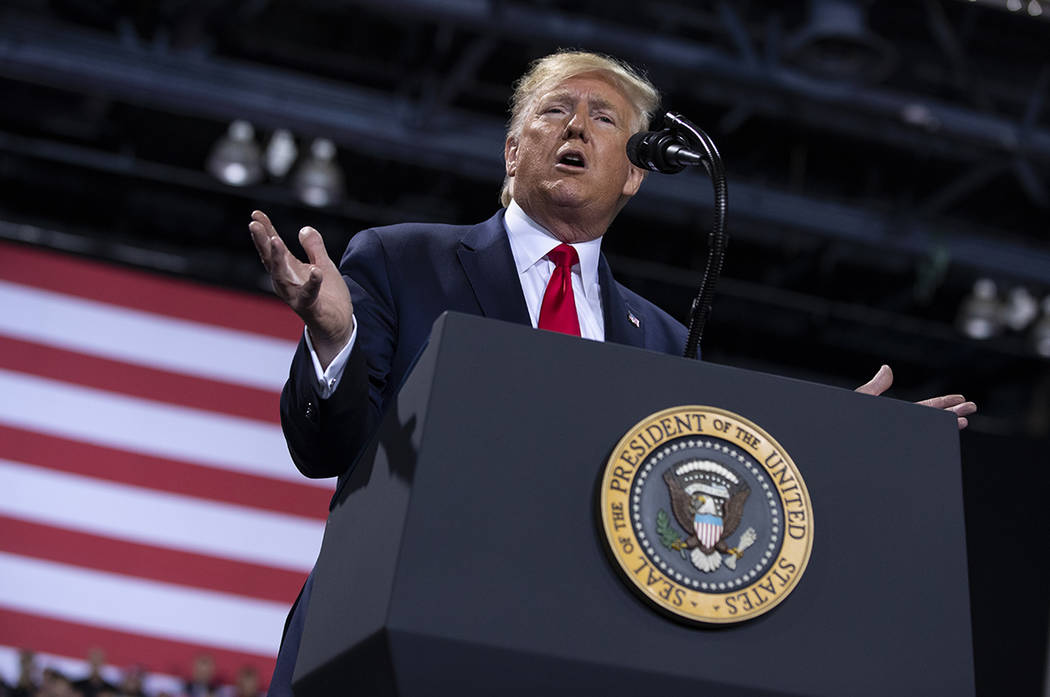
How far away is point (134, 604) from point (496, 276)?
18.8 feet

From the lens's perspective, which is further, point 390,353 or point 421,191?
point 421,191

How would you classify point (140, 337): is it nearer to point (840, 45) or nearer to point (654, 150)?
point (840, 45)

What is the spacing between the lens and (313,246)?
3.48 feet

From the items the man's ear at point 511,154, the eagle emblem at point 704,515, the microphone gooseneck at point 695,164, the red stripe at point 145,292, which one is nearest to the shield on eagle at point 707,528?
the eagle emblem at point 704,515

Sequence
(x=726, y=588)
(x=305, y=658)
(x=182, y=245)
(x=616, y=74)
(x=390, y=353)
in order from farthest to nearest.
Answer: (x=182, y=245) → (x=616, y=74) → (x=390, y=353) → (x=305, y=658) → (x=726, y=588)

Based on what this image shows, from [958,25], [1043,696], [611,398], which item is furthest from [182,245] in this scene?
[611,398]

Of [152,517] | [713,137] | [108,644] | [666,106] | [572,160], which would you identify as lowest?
[108,644]

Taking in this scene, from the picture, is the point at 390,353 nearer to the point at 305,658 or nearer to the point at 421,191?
the point at 305,658

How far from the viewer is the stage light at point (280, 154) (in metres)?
5.80

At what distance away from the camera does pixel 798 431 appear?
0.92 metres

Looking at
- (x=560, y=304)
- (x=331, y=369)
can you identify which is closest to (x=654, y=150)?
(x=560, y=304)

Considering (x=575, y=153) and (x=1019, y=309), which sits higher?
(x=1019, y=309)

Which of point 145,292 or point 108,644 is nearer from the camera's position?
point 108,644

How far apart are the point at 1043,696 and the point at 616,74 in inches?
183
